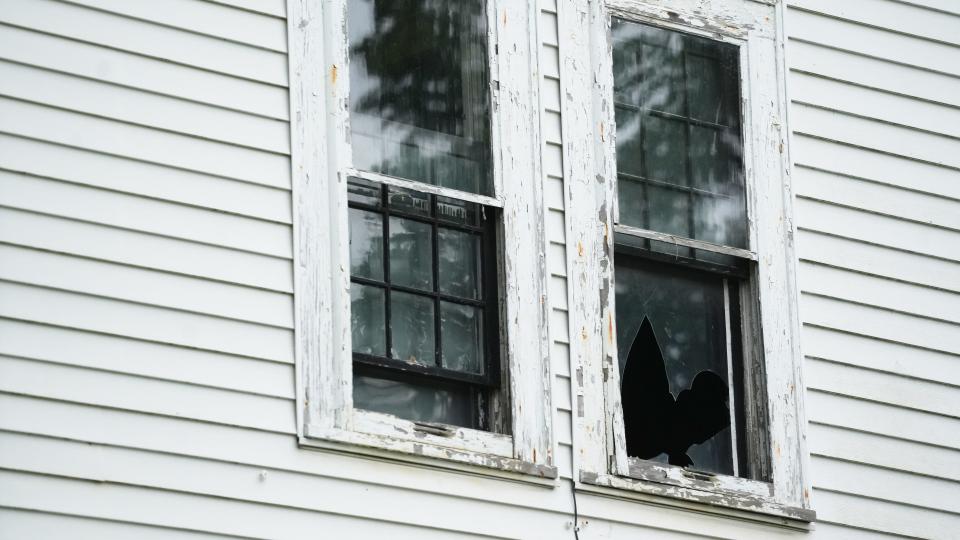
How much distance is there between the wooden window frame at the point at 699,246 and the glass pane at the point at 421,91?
435 millimetres

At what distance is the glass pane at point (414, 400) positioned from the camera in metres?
7.50

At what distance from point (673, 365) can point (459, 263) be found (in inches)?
46.1

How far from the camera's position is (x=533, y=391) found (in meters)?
7.75

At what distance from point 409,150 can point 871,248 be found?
2.41m

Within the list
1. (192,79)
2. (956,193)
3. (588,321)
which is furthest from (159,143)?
(956,193)

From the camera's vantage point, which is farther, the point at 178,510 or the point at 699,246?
the point at 699,246

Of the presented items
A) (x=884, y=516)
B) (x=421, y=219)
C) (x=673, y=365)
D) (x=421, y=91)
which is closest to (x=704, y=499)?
(x=673, y=365)

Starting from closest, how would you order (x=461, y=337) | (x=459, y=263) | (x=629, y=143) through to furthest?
(x=461, y=337) → (x=459, y=263) → (x=629, y=143)

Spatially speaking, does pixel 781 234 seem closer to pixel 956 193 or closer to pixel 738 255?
pixel 738 255

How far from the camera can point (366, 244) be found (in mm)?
7699

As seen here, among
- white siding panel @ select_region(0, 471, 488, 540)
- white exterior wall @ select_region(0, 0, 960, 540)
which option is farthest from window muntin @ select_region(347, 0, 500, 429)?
white siding panel @ select_region(0, 471, 488, 540)

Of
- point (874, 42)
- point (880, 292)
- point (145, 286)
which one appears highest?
point (874, 42)

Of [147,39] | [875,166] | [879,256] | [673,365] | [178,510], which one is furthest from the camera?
[875,166]

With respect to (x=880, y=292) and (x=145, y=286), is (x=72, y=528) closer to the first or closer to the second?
(x=145, y=286)
